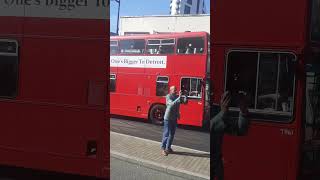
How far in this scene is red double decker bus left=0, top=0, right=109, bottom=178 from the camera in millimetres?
5707

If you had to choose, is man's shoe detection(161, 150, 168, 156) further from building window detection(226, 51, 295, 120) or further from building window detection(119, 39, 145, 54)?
building window detection(119, 39, 145, 54)

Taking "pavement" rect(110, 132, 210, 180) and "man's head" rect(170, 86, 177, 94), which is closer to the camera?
"pavement" rect(110, 132, 210, 180)

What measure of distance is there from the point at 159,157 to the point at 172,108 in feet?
1.62

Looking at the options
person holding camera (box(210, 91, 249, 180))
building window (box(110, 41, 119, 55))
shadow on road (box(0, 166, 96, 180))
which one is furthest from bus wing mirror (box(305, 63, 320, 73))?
shadow on road (box(0, 166, 96, 180))

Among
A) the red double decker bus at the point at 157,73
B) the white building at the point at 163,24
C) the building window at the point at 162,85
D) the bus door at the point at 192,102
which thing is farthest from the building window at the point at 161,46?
the bus door at the point at 192,102

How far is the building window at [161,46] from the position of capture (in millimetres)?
5672

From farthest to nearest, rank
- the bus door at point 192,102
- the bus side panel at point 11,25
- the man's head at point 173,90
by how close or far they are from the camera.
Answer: the bus side panel at point 11,25
the man's head at point 173,90
the bus door at point 192,102

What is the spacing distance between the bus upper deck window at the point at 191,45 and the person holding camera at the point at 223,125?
1.74ft

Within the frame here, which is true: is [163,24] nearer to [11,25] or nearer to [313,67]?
[313,67]

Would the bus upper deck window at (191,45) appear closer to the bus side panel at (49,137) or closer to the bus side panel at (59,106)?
the bus side panel at (59,106)

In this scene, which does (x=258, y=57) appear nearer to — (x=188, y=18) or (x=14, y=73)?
(x=188, y=18)

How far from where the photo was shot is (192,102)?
5.41 metres

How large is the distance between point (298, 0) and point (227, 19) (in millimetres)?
664

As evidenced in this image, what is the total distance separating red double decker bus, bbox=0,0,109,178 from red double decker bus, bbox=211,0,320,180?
4.09 ft
